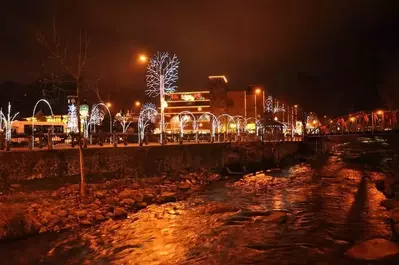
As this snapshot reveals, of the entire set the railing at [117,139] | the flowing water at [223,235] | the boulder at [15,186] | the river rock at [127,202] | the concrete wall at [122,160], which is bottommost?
the flowing water at [223,235]

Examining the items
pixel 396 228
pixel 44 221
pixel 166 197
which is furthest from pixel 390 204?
pixel 44 221

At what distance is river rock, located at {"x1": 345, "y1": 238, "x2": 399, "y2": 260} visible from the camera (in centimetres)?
1345

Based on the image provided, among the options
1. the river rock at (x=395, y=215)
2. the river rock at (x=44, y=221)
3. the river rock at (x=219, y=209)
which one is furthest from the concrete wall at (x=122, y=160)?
the river rock at (x=395, y=215)

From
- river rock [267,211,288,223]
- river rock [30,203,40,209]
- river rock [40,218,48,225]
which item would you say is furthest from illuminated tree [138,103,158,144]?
river rock [267,211,288,223]

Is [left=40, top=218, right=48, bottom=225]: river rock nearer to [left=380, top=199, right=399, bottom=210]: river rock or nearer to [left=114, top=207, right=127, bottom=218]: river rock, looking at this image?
[left=114, top=207, right=127, bottom=218]: river rock

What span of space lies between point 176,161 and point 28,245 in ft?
69.9

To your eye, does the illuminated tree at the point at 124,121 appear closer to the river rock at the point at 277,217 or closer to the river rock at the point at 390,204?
the river rock at the point at 277,217

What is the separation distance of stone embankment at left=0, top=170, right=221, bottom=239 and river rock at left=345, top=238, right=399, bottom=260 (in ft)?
37.3

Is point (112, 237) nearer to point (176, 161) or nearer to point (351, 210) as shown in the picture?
point (351, 210)

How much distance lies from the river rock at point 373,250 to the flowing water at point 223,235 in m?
0.44

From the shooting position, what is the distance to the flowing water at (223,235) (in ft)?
45.9

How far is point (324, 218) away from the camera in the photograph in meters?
19.6

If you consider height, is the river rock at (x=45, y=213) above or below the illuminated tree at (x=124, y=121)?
below

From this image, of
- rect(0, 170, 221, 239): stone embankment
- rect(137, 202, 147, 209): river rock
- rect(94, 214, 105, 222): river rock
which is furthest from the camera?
rect(137, 202, 147, 209): river rock
